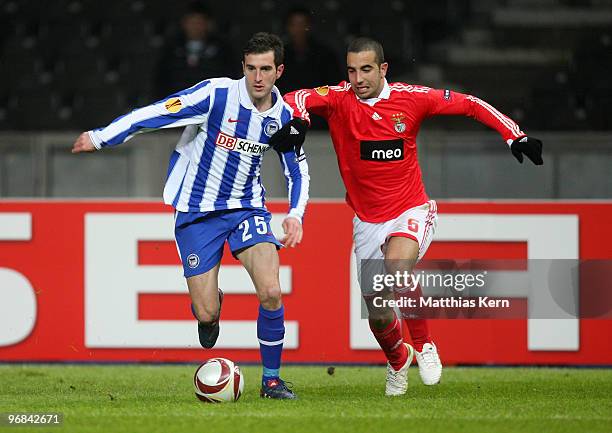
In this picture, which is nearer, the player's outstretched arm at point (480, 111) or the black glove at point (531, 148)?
the black glove at point (531, 148)

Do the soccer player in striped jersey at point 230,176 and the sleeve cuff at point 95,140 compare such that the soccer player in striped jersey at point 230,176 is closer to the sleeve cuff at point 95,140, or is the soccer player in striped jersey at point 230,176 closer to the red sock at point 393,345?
the sleeve cuff at point 95,140

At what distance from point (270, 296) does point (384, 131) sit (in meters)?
1.21

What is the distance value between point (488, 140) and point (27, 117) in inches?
162

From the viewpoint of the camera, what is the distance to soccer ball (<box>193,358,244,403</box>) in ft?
20.2

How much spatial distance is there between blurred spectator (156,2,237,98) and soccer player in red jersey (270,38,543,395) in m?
2.90

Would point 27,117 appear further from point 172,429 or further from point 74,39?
point 172,429

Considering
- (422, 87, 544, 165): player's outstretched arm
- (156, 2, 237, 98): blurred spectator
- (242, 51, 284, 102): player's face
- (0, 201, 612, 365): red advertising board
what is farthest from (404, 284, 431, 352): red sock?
(156, 2, 237, 98): blurred spectator

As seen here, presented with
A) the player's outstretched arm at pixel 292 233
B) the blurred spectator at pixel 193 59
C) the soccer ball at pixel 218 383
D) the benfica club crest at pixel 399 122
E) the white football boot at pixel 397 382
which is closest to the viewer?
the player's outstretched arm at pixel 292 233

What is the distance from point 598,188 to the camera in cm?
894

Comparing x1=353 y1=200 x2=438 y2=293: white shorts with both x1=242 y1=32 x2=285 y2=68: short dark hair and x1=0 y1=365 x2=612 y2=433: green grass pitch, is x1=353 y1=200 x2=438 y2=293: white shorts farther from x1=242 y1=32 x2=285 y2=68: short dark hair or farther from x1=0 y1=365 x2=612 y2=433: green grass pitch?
x1=242 y1=32 x2=285 y2=68: short dark hair

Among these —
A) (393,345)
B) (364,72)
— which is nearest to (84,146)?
(364,72)

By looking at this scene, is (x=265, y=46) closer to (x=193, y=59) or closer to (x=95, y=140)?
(x=95, y=140)

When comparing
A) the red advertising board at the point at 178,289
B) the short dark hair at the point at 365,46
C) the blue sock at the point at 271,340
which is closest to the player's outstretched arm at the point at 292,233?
the blue sock at the point at 271,340

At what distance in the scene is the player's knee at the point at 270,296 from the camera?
6.35 m
